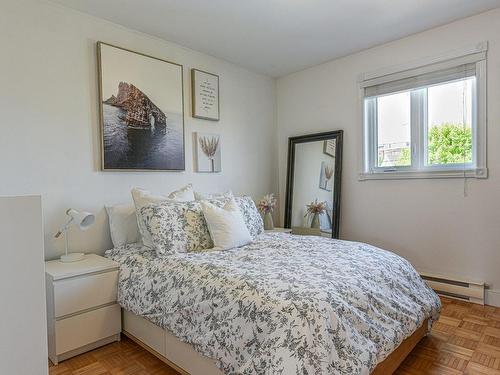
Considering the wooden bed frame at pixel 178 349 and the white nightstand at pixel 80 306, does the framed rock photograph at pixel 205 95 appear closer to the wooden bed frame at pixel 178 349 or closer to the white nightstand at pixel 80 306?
the white nightstand at pixel 80 306

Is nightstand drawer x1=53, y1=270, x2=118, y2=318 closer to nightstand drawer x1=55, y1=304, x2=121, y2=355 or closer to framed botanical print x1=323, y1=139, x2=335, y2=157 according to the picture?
nightstand drawer x1=55, y1=304, x2=121, y2=355

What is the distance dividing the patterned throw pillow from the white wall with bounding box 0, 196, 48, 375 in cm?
104

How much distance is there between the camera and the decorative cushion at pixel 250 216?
8.97ft

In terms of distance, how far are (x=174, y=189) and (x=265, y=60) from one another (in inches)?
72.0

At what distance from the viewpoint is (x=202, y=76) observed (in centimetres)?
333

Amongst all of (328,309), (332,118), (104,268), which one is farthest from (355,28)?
(104,268)

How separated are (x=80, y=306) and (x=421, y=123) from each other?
130 inches

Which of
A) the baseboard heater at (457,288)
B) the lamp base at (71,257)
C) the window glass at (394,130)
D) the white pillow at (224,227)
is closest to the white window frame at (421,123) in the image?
the window glass at (394,130)

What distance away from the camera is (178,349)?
1.78 meters

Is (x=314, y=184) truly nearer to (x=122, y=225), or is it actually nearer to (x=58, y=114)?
(x=122, y=225)

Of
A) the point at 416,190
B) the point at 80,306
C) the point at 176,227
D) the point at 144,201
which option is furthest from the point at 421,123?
the point at 80,306

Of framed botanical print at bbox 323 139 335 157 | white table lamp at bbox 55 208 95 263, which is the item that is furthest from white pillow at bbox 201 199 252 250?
framed botanical print at bbox 323 139 335 157

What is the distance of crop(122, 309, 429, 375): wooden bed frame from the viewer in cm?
162

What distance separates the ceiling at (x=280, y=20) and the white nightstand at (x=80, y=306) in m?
2.00
